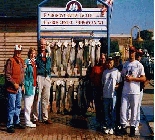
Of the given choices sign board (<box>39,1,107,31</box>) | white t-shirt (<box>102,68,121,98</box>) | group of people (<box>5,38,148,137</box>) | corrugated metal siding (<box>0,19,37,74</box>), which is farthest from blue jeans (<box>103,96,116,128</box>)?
corrugated metal siding (<box>0,19,37,74</box>)

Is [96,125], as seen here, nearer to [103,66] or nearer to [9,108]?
[103,66]

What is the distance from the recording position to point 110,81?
7957mm

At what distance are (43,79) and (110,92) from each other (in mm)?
1652

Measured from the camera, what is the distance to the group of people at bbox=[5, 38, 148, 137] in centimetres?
775

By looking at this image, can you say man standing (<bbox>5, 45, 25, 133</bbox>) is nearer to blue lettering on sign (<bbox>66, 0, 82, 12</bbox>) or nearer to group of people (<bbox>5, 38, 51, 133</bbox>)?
group of people (<bbox>5, 38, 51, 133</bbox>)

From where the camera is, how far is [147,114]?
10.3m

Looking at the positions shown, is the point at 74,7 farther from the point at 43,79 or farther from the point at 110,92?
the point at 110,92

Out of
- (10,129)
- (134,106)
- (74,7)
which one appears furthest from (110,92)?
(74,7)

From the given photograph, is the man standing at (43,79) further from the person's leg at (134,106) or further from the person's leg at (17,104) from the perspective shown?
the person's leg at (134,106)

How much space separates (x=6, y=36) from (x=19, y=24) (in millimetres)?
774

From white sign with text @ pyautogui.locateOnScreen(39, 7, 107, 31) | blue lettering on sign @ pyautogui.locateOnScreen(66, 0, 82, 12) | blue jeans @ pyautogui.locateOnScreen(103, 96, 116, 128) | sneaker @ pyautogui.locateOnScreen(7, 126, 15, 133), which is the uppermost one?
blue lettering on sign @ pyautogui.locateOnScreen(66, 0, 82, 12)

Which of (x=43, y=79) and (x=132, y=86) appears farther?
(x=43, y=79)

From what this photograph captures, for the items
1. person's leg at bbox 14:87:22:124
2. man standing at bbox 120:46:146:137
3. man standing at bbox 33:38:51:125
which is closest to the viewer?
man standing at bbox 120:46:146:137

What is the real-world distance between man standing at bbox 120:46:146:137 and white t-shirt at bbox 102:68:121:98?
142 mm
